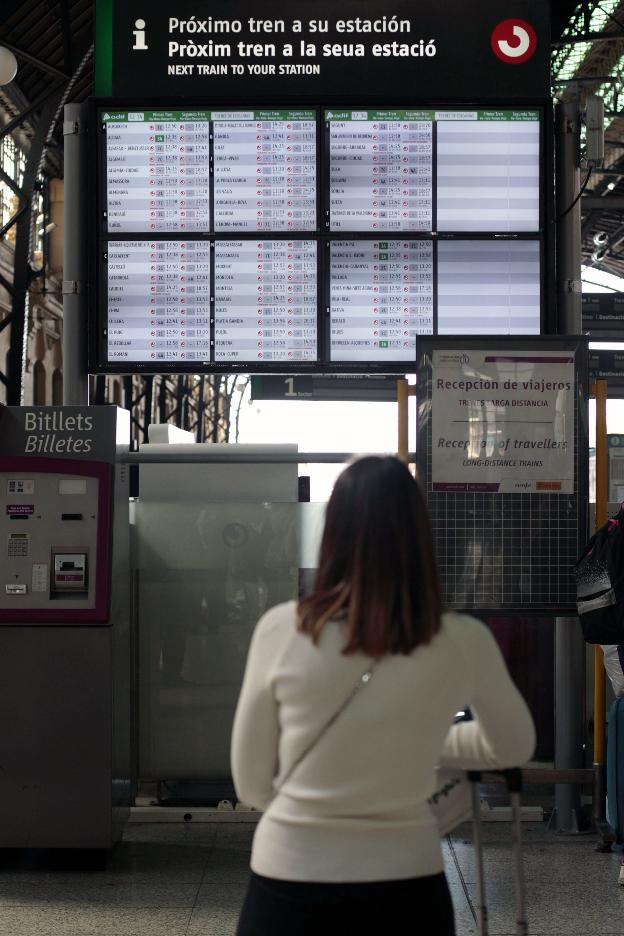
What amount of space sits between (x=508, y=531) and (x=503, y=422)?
45cm

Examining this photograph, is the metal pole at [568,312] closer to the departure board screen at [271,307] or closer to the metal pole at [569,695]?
the metal pole at [569,695]

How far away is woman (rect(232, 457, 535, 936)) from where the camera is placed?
1.79 metres

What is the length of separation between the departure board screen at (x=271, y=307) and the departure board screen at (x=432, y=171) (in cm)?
26

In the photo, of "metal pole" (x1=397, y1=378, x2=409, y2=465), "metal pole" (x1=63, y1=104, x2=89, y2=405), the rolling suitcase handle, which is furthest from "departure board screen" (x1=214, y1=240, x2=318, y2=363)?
the rolling suitcase handle

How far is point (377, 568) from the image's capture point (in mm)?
1848

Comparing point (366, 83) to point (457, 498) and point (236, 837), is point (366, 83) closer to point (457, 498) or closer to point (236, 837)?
point (457, 498)

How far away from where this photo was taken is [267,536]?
5.46m

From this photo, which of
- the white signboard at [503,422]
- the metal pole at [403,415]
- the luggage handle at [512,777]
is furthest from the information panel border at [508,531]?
the luggage handle at [512,777]

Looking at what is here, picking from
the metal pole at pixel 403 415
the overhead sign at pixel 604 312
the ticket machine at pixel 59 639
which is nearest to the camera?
the ticket machine at pixel 59 639

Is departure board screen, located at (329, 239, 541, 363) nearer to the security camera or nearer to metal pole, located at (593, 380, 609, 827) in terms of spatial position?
metal pole, located at (593, 380, 609, 827)

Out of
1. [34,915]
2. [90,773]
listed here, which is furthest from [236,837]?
[34,915]

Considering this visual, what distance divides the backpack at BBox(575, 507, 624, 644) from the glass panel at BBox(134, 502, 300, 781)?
1457mm

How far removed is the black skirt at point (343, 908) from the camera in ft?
5.89

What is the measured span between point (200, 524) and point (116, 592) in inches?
30.6
